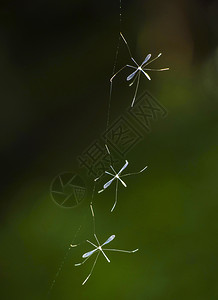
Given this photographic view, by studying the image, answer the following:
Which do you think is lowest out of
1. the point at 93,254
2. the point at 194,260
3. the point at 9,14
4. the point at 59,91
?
the point at 194,260

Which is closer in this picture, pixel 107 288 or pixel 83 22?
pixel 107 288

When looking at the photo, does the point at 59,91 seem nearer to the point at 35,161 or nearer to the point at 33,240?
the point at 35,161

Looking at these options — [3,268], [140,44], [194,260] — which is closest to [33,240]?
[3,268]

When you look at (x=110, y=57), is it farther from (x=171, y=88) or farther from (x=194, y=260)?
(x=194, y=260)

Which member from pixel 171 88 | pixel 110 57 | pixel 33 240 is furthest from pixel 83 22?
pixel 33 240

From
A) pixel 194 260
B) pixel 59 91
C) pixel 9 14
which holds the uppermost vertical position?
pixel 9 14

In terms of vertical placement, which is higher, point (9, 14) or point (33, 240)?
point (9, 14)
